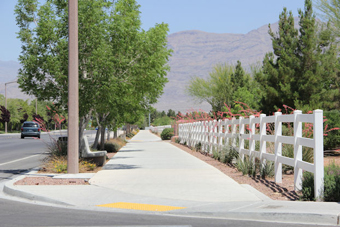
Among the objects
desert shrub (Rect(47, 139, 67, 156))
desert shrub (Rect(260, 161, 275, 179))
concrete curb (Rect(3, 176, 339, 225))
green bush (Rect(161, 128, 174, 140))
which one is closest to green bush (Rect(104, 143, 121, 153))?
desert shrub (Rect(47, 139, 67, 156))

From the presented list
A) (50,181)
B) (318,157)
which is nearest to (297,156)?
(318,157)

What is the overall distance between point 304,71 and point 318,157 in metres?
18.6

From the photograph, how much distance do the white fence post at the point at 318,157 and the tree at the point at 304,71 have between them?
51.2 feet

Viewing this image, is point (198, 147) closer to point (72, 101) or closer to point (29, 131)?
point (72, 101)

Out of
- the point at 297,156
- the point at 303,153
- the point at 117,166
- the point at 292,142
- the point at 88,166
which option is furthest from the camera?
the point at 117,166

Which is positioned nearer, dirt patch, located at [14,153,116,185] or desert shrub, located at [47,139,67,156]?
dirt patch, located at [14,153,116,185]

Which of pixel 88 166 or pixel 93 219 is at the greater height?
pixel 88 166

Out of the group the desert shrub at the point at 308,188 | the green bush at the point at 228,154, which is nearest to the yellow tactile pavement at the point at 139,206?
the desert shrub at the point at 308,188

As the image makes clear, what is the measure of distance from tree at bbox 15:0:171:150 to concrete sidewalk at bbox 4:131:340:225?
3104 mm

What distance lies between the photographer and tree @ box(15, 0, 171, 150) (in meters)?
16.0

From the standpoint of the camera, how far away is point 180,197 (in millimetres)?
10602

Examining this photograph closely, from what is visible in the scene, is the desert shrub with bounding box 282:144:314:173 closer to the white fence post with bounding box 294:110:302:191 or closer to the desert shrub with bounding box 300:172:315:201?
the white fence post with bounding box 294:110:302:191

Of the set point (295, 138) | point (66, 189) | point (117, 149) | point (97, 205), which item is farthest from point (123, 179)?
point (117, 149)

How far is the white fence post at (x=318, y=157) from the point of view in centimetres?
979
